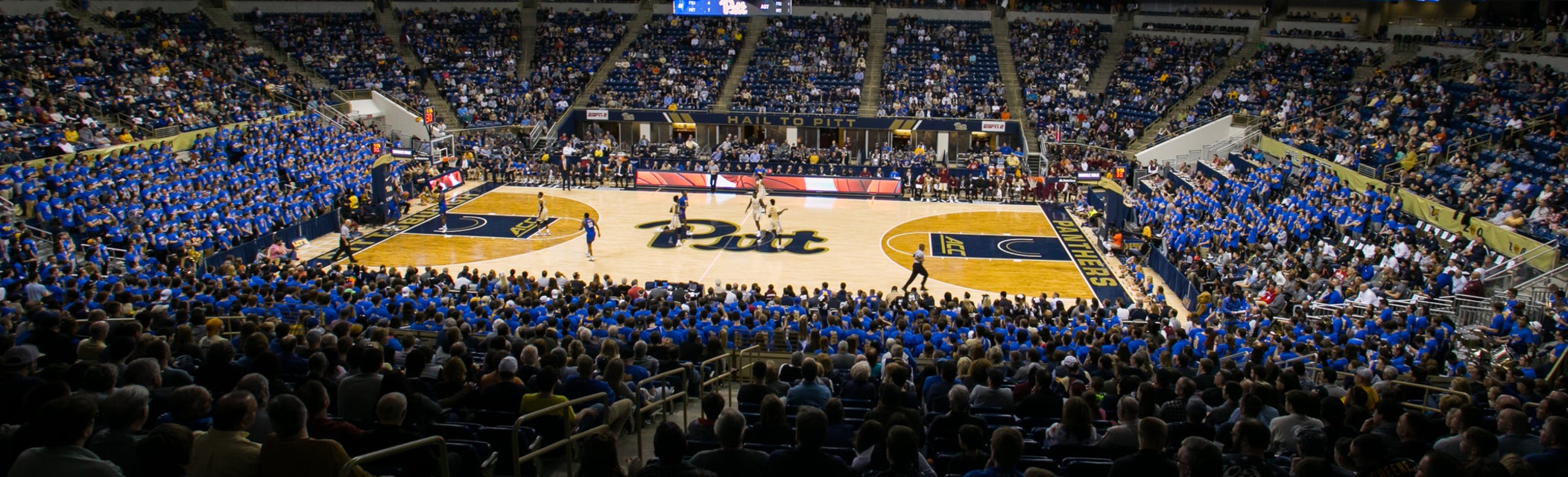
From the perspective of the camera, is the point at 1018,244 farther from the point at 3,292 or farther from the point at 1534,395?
the point at 3,292

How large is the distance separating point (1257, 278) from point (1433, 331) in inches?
270

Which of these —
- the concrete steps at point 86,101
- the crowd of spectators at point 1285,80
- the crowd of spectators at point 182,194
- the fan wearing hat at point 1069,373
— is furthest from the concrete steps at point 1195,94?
the concrete steps at point 86,101

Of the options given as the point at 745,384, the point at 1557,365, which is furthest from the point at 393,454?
the point at 1557,365

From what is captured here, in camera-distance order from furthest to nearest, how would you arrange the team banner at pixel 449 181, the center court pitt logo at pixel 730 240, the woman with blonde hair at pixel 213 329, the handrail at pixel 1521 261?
the team banner at pixel 449 181
the center court pitt logo at pixel 730 240
the handrail at pixel 1521 261
the woman with blonde hair at pixel 213 329

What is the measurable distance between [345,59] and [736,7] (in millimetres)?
20288

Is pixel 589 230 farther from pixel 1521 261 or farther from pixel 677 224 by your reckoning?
pixel 1521 261

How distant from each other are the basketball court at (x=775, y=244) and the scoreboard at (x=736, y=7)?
34.9 feet

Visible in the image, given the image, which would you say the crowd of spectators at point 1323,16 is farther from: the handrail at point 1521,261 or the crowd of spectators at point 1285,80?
the handrail at point 1521,261

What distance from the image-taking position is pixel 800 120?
46531mm

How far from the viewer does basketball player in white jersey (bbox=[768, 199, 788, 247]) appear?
1199 inches

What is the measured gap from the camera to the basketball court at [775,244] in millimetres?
26891

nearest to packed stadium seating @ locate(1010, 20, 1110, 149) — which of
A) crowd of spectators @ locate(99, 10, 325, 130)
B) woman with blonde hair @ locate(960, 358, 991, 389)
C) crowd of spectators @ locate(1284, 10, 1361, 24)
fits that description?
crowd of spectators @ locate(1284, 10, 1361, 24)

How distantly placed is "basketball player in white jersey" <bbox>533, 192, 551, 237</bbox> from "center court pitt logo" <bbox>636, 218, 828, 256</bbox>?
10.5 ft

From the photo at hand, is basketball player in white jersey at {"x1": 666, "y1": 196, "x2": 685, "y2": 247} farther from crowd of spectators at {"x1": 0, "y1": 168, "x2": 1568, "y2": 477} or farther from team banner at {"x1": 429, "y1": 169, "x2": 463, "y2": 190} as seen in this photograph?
team banner at {"x1": 429, "y1": 169, "x2": 463, "y2": 190}
